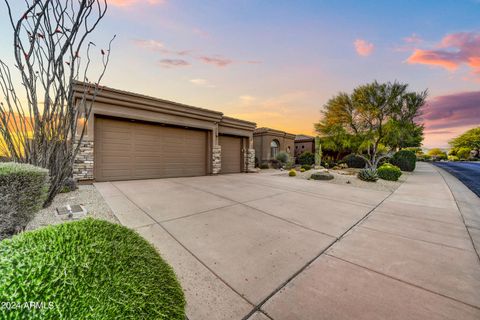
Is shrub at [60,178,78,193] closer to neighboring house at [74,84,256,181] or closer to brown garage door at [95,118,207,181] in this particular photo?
neighboring house at [74,84,256,181]

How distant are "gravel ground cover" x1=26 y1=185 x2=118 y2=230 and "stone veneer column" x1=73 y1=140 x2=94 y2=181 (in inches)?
57.5

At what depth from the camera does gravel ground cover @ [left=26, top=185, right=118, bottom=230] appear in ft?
11.0

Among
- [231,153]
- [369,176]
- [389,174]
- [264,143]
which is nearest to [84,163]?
[231,153]

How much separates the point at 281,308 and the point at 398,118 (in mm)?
20155

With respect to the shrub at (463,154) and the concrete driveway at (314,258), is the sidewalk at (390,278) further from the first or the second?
the shrub at (463,154)

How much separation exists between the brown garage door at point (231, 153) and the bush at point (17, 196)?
9361mm

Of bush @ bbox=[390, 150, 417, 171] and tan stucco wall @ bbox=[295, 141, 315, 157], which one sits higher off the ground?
tan stucco wall @ bbox=[295, 141, 315, 157]

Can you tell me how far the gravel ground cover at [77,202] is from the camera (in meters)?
3.36

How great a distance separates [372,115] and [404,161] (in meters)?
4.35

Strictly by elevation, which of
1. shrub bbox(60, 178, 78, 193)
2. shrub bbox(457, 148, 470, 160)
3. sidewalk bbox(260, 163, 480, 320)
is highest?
shrub bbox(457, 148, 470, 160)

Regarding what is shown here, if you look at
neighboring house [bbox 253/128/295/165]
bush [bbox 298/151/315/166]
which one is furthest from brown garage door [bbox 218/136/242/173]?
bush [bbox 298/151/315/166]

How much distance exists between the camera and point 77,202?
4.61m

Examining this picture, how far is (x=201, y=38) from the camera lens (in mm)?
7211

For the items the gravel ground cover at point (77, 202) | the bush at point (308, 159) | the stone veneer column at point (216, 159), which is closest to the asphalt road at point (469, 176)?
the bush at point (308, 159)
